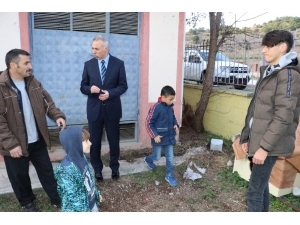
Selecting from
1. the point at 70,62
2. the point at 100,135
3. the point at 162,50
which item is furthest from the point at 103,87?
the point at 162,50

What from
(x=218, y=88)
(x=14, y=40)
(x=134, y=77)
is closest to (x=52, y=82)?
(x=14, y=40)

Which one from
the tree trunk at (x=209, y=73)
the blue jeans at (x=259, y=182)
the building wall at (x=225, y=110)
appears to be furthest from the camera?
the tree trunk at (x=209, y=73)

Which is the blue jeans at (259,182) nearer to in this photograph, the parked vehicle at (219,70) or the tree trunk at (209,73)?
the parked vehicle at (219,70)

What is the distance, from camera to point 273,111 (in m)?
2.08

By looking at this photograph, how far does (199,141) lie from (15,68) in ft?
12.8

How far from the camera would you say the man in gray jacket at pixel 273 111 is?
1.96 metres

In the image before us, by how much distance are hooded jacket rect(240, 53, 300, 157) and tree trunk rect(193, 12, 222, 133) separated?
11.9 feet

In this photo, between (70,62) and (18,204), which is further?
(70,62)

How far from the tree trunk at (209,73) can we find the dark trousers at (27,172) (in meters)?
3.88

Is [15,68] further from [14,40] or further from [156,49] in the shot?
[156,49]

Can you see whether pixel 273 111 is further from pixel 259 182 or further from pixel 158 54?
pixel 158 54

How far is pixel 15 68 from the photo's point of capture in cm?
253

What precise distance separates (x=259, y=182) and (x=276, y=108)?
0.62m

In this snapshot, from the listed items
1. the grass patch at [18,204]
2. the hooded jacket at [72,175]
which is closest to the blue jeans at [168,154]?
the grass patch at [18,204]
